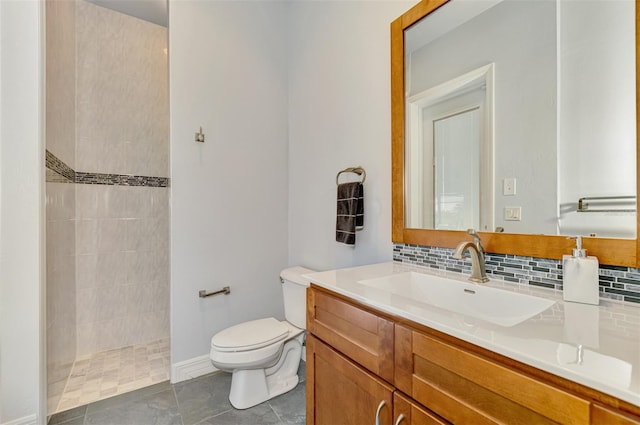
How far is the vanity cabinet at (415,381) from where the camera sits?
20.4 inches

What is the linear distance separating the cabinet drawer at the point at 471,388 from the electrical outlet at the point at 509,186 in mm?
661

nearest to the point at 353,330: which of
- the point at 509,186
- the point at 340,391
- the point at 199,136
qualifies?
the point at 340,391

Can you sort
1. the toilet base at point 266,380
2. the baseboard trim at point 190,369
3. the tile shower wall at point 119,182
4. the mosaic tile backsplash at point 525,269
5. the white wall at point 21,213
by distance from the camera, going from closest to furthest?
1. the mosaic tile backsplash at point 525,269
2. the white wall at point 21,213
3. the toilet base at point 266,380
4. the baseboard trim at point 190,369
5. the tile shower wall at point 119,182

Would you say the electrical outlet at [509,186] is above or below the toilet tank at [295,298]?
above

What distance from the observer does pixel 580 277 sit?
83 centimetres

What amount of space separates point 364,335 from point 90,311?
2385 mm

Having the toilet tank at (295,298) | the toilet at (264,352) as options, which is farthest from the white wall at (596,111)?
the toilet tank at (295,298)

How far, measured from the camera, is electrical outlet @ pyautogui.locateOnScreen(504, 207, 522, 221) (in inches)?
41.8

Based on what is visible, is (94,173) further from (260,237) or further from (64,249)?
(260,237)

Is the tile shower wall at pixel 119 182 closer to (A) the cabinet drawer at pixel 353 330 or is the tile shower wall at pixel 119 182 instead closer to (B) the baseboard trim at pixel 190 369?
(B) the baseboard trim at pixel 190 369

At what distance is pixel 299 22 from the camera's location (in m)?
2.25

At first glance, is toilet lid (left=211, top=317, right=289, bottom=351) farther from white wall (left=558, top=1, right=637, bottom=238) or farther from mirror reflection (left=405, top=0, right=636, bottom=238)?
white wall (left=558, top=1, right=637, bottom=238)

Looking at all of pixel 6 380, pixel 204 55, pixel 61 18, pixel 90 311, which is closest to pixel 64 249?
pixel 90 311

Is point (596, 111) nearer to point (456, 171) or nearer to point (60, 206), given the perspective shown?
point (456, 171)
